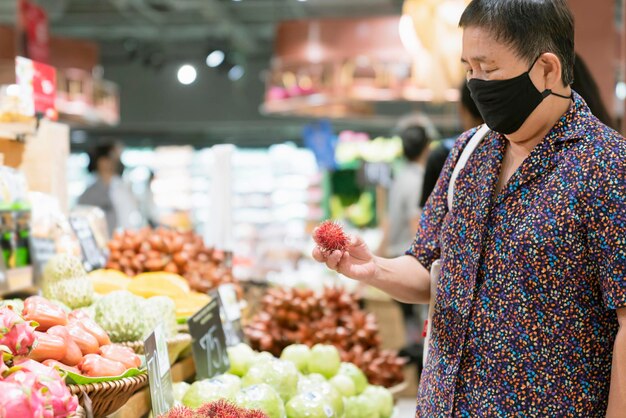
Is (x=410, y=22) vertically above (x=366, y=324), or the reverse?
(x=410, y=22)

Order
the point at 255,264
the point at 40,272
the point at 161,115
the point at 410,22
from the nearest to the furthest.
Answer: the point at 40,272, the point at 410,22, the point at 255,264, the point at 161,115

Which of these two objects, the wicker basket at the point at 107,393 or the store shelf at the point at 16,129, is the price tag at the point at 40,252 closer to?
the store shelf at the point at 16,129

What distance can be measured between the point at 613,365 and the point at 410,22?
5242 mm

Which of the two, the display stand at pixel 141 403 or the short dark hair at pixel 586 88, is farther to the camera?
the short dark hair at pixel 586 88

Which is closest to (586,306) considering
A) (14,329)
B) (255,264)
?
(14,329)

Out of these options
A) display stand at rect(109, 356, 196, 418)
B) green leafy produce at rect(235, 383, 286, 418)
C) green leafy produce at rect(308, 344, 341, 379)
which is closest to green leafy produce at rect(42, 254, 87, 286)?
display stand at rect(109, 356, 196, 418)

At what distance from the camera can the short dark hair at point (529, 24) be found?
1.65 meters

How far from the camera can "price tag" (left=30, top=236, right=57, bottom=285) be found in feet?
9.81

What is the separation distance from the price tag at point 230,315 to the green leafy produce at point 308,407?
58 centimetres

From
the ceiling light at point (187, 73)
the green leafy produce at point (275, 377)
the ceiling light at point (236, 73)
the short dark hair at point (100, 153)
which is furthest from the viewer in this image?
the ceiling light at point (187, 73)

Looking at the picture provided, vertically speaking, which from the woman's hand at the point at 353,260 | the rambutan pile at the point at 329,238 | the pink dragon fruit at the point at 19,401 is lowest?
the pink dragon fruit at the point at 19,401

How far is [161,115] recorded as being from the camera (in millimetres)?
16891

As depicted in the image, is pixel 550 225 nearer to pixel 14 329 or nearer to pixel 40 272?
pixel 14 329

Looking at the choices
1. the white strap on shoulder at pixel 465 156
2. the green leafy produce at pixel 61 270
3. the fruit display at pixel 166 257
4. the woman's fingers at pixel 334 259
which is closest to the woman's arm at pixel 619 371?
the white strap on shoulder at pixel 465 156
